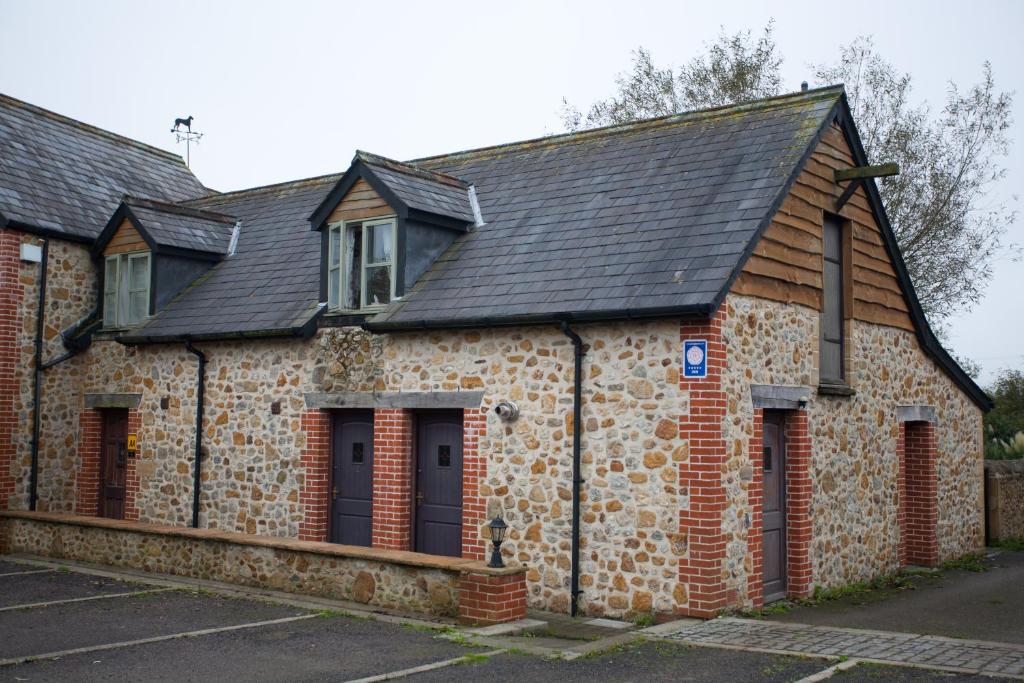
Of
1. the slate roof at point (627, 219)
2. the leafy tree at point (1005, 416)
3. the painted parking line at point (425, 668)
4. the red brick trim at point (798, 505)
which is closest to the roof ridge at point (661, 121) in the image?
the slate roof at point (627, 219)

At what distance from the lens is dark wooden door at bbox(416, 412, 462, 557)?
41.6ft

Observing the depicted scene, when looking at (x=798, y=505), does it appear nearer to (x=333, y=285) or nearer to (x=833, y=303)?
(x=833, y=303)

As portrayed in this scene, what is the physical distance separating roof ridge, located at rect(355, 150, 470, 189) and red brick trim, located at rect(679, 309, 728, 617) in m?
5.39

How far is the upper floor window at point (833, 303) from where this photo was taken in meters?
13.1

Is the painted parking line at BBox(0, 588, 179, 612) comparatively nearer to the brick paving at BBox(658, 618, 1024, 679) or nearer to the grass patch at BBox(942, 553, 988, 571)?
the brick paving at BBox(658, 618, 1024, 679)

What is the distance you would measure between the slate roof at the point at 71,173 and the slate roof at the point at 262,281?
93.6 inches

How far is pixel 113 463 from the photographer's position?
16.8m

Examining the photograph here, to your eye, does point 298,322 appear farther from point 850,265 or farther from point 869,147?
point 869,147

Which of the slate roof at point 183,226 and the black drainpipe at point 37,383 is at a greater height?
the slate roof at point 183,226

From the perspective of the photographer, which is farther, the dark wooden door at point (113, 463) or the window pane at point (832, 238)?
the dark wooden door at point (113, 463)

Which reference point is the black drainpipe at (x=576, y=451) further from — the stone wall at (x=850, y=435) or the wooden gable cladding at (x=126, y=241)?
the wooden gable cladding at (x=126, y=241)

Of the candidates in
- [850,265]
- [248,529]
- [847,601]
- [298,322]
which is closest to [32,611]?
[248,529]

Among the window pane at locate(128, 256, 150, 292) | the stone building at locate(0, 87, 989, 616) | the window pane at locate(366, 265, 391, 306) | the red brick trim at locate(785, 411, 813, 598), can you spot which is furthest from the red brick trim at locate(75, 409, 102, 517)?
the red brick trim at locate(785, 411, 813, 598)

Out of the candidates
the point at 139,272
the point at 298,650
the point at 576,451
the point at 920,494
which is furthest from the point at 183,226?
the point at 920,494
